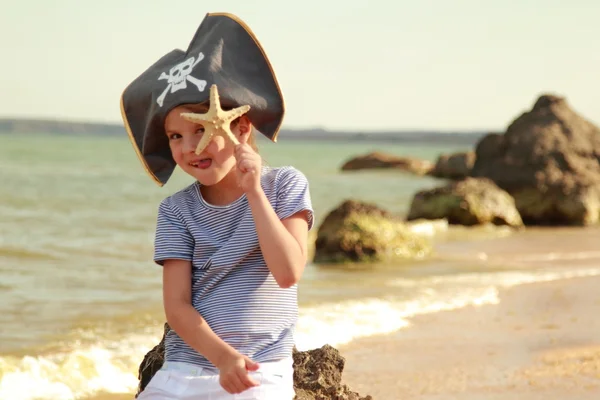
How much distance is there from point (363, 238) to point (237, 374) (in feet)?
25.5

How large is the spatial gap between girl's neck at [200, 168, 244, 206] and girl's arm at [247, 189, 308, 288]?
0.86 ft

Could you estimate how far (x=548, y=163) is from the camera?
1680cm

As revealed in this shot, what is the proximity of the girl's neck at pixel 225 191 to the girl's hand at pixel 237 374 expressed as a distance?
564 mm

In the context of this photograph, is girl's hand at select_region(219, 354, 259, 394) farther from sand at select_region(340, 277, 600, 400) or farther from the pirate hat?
sand at select_region(340, 277, 600, 400)

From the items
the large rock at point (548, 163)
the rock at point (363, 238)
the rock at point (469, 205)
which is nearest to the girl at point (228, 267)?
the rock at point (363, 238)

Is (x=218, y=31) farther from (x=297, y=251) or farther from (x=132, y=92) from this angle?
(x=297, y=251)

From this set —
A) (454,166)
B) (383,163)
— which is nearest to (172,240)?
(454,166)

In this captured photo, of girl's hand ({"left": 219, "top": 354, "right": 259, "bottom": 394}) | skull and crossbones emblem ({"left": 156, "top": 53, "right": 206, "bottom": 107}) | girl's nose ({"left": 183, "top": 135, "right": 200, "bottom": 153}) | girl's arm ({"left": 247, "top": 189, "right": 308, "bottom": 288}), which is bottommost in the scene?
girl's hand ({"left": 219, "top": 354, "right": 259, "bottom": 394})

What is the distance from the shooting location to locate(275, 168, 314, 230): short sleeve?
9.77ft

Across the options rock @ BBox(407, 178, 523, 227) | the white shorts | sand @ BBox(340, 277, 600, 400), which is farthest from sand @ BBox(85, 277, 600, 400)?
rock @ BBox(407, 178, 523, 227)

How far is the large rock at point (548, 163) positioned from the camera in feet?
52.5

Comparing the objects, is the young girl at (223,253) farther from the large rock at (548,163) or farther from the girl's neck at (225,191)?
the large rock at (548,163)

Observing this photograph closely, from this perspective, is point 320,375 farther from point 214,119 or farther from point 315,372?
point 214,119

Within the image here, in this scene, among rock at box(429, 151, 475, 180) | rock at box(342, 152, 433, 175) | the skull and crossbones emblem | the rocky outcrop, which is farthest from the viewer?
rock at box(342, 152, 433, 175)
